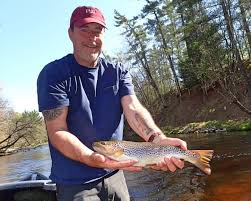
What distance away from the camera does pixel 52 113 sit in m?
2.95

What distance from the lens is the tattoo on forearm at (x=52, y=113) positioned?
293 cm

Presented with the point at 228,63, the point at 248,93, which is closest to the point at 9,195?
the point at 228,63

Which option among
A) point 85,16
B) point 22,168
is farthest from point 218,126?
point 85,16

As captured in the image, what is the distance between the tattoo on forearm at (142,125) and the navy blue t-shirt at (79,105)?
25cm

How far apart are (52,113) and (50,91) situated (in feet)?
0.54

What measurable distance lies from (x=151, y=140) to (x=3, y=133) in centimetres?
5820

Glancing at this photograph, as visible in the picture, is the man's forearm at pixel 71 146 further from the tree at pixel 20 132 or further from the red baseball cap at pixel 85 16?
the tree at pixel 20 132

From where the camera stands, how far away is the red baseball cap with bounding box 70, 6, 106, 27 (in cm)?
311

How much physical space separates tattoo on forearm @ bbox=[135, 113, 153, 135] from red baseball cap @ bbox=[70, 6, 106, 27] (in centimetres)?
85

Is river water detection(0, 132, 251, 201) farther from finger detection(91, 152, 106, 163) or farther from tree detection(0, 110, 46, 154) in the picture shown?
tree detection(0, 110, 46, 154)

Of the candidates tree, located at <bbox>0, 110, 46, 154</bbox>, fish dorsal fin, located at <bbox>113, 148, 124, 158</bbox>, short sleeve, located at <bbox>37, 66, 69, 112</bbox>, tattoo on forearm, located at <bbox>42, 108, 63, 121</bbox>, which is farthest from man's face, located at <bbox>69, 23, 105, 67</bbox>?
tree, located at <bbox>0, 110, 46, 154</bbox>

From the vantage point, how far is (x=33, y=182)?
8.07 m

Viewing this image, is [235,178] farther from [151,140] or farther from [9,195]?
[151,140]

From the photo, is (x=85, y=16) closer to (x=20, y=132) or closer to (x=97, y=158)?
(x=97, y=158)
